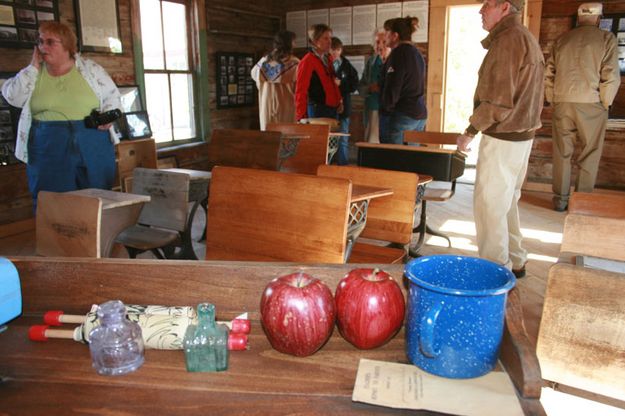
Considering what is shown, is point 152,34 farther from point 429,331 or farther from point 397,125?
point 429,331

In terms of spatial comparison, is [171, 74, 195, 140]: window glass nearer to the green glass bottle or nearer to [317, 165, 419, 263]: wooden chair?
[317, 165, 419, 263]: wooden chair

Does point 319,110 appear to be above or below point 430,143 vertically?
above

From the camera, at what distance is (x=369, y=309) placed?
2.57 feet

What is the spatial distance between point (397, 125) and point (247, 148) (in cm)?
159

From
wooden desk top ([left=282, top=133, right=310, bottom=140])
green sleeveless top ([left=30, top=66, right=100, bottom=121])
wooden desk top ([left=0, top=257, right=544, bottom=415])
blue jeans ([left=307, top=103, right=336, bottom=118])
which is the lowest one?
wooden desk top ([left=0, top=257, right=544, bottom=415])

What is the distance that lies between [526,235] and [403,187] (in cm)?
237

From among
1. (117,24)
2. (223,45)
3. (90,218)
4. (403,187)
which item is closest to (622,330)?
(403,187)

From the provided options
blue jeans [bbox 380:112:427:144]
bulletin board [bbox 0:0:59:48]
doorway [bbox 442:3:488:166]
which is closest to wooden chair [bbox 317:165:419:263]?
blue jeans [bbox 380:112:427:144]

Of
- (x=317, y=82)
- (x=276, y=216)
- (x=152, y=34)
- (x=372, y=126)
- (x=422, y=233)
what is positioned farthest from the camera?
(x=372, y=126)

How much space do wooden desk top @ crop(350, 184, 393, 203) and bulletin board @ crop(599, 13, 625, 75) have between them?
450 cm

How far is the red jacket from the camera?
4.57 m

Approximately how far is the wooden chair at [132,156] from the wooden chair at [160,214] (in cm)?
179

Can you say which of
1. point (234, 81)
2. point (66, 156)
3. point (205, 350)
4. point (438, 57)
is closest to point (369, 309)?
point (205, 350)

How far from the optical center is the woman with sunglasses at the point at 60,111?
2.87m
